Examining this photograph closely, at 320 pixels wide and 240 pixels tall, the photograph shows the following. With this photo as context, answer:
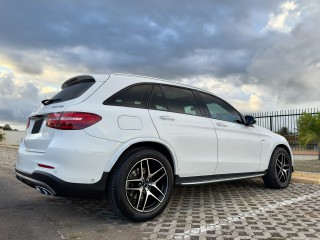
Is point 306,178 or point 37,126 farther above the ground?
point 37,126

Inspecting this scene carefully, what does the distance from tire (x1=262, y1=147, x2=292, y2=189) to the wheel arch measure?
2.56m

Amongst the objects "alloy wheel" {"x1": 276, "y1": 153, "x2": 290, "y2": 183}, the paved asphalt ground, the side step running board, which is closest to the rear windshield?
the paved asphalt ground

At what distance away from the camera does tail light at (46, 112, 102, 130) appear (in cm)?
394

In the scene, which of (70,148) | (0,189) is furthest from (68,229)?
(0,189)

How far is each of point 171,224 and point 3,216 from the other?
7.28 feet

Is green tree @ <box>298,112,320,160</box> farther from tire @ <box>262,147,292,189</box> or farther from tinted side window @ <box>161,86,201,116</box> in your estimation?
tinted side window @ <box>161,86,201,116</box>

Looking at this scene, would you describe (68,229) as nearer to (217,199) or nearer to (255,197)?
(217,199)

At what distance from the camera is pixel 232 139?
18.2ft

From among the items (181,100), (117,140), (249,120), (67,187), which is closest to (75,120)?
(117,140)

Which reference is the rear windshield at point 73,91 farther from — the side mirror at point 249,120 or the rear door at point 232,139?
the side mirror at point 249,120

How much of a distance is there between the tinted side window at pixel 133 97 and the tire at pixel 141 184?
1.96ft

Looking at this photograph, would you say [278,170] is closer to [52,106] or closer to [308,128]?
[52,106]

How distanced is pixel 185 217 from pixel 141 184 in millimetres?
780

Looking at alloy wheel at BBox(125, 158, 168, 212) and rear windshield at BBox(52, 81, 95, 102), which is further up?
rear windshield at BBox(52, 81, 95, 102)
